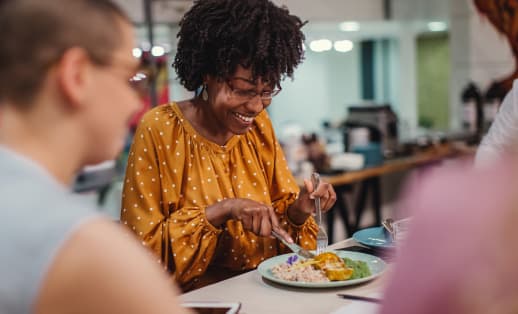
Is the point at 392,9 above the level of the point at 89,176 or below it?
above

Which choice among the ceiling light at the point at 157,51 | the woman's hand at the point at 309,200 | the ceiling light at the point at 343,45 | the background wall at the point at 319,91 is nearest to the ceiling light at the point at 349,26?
the ceiling light at the point at 343,45

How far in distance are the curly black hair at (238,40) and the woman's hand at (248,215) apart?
1.15 ft

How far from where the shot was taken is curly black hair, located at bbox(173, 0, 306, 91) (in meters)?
1.84

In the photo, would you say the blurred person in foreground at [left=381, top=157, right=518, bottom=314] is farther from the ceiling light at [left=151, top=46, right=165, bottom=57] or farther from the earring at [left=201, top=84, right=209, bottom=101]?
the ceiling light at [left=151, top=46, right=165, bottom=57]

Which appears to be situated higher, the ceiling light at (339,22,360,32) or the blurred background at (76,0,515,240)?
the ceiling light at (339,22,360,32)

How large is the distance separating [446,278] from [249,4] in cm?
143

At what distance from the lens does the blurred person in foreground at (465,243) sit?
0.55 meters

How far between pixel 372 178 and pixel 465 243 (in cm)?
454

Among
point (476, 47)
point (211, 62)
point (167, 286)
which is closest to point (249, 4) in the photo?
point (211, 62)

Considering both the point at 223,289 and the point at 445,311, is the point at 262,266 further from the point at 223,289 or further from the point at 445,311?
the point at 445,311

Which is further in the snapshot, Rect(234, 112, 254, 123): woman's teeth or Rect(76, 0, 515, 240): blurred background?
Rect(76, 0, 515, 240): blurred background

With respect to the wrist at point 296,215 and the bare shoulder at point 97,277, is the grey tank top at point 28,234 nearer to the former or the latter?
the bare shoulder at point 97,277

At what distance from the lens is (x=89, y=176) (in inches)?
182

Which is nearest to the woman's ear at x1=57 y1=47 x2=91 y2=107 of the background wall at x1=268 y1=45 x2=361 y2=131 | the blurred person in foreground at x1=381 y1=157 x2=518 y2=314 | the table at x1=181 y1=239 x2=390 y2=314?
the blurred person in foreground at x1=381 y1=157 x2=518 y2=314
